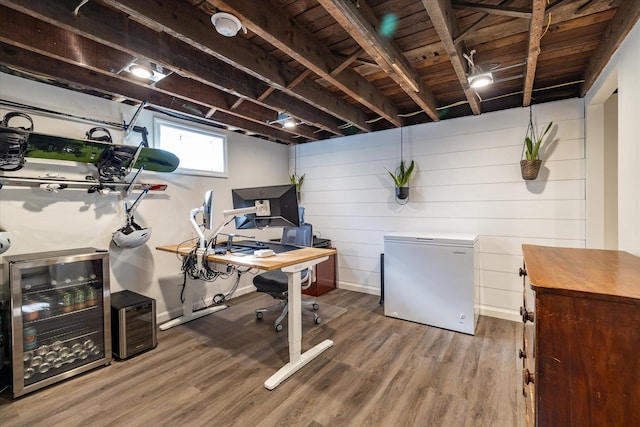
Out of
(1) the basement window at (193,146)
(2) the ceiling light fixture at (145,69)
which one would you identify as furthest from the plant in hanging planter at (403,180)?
(2) the ceiling light fixture at (145,69)

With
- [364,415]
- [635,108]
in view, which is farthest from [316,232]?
[635,108]

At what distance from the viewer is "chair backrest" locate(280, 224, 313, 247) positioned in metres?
3.19

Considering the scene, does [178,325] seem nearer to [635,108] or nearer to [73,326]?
[73,326]

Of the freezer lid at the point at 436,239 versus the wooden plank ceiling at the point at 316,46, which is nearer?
the wooden plank ceiling at the point at 316,46

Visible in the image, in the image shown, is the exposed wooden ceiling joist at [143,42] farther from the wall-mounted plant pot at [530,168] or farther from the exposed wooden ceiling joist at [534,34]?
the wall-mounted plant pot at [530,168]

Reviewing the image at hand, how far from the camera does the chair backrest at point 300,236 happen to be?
3.19 meters

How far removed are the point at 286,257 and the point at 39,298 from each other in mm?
1837

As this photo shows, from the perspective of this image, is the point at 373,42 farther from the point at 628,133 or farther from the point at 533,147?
the point at 533,147

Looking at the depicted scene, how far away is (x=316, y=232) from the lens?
453 cm

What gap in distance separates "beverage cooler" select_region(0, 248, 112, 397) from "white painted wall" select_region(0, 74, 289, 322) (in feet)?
0.88

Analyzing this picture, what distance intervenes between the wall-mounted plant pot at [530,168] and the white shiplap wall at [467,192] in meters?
0.14

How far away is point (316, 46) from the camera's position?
6.61 ft

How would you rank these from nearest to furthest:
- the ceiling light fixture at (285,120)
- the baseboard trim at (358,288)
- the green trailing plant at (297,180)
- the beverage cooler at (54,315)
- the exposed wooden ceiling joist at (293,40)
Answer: the exposed wooden ceiling joist at (293,40), the beverage cooler at (54,315), the ceiling light fixture at (285,120), the baseboard trim at (358,288), the green trailing plant at (297,180)

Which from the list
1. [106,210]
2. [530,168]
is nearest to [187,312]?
[106,210]
